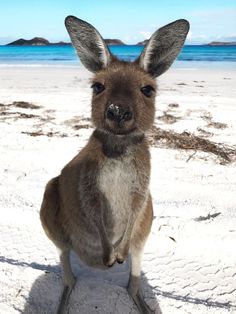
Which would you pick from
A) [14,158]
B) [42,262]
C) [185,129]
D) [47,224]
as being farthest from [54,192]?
[185,129]

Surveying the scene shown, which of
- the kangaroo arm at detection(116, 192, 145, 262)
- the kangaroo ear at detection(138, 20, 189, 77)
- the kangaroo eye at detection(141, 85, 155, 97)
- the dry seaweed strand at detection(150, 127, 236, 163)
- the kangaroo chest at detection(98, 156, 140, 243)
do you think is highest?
the kangaroo ear at detection(138, 20, 189, 77)

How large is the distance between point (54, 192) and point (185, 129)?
356cm

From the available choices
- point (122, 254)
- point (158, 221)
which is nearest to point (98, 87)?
point (122, 254)

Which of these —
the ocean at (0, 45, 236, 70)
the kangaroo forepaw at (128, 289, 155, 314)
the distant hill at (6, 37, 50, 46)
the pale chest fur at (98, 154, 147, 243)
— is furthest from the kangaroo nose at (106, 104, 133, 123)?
the distant hill at (6, 37, 50, 46)

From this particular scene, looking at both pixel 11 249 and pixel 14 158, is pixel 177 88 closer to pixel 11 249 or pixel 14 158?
pixel 14 158

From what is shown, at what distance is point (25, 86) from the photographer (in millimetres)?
10914

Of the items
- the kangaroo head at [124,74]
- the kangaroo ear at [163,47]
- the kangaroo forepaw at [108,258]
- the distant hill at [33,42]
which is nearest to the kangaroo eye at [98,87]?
the kangaroo head at [124,74]

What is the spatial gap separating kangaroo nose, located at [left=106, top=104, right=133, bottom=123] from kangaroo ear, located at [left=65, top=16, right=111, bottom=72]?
0.52 metres

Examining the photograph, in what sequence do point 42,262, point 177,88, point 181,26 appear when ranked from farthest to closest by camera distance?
point 177,88 → point 42,262 → point 181,26

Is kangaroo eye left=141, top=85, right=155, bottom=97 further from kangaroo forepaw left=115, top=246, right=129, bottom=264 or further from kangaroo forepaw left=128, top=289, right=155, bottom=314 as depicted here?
kangaroo forepaw left=128, top=289, right=155, bottom=314

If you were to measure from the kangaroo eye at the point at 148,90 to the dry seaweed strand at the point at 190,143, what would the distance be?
2.48 meters

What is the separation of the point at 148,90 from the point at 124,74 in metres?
0.18

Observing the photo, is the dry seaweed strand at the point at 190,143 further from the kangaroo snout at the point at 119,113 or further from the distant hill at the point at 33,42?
the distant hill at the point at 33,42

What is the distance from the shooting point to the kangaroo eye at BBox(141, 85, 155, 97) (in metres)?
2.44
